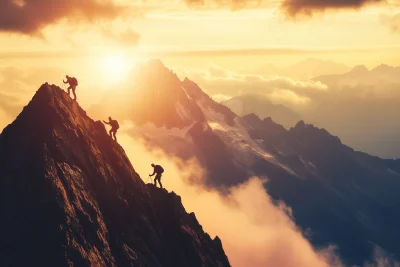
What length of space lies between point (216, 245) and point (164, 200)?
17.5 meters

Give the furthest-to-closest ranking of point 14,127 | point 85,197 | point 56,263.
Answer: point 14,127
point 85,197
point 56,263

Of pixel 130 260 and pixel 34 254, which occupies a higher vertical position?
pixel 130 260

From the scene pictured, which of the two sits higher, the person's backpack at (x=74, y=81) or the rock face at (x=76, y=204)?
the person's backpack at (x=74, y=81)

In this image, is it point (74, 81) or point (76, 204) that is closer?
point (76, 204)

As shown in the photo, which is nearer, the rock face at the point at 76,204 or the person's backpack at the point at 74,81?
the rock face at the point at 76,204

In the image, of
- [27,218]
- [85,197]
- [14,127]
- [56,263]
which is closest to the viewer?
[56,263]

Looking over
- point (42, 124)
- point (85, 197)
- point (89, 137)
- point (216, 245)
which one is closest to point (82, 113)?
point (89, 137)

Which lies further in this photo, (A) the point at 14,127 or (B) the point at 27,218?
(A) the point at 14,127

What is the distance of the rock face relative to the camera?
301 ft

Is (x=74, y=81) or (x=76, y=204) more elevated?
(x=74, y=81)

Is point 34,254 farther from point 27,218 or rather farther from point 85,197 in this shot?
point 85,197

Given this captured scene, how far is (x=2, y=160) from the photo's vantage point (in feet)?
346

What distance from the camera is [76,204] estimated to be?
9750 cm

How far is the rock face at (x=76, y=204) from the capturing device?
91.7 meters
